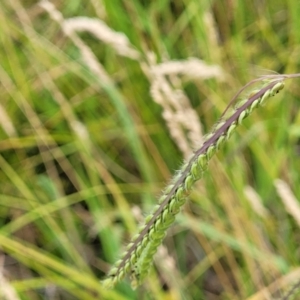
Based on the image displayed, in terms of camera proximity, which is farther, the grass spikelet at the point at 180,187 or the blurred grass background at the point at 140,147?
the blurred grass background at the point at 140,147

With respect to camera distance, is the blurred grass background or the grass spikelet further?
the blurred grass background

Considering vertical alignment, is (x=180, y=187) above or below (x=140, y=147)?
above

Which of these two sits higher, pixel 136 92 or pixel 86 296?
pixel 136 92

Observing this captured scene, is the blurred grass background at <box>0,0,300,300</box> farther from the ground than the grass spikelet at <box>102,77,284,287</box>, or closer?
closer

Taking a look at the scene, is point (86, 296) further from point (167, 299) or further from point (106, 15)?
point (106, 15)

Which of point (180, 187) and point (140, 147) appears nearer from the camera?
point (180, 187)

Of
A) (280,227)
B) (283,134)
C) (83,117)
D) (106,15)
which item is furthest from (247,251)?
(106,15)

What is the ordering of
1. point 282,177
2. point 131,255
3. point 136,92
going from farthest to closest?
1. point 136,92
2. point 282,177
3. point 131,255

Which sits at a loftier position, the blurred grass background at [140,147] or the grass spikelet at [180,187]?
the grass spikelet at [180,187]
